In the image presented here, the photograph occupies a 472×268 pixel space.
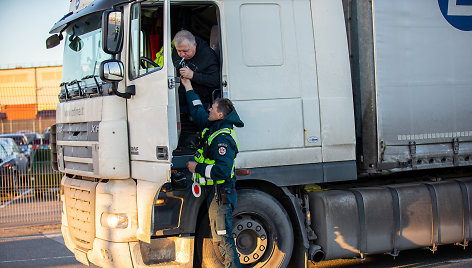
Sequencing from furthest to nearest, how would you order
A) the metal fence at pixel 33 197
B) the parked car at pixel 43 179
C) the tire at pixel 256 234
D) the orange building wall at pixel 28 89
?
the orange building wall at pixel 28 89 < the parked car at pixel 43 179 < the metal fence at pixel 33 197 < the tire at pixel 256 234

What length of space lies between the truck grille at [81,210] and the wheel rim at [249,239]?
151cm

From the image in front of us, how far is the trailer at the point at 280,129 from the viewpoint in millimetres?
5293

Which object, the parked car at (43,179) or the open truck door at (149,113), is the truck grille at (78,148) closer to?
the open truck door at (149,113)

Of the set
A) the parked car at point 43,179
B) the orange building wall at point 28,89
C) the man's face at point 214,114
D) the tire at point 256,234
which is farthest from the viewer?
the orange building wall at point 28,89

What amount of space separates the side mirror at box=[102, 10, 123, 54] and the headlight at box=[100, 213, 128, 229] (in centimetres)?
161

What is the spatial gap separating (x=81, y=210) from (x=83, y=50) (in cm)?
181

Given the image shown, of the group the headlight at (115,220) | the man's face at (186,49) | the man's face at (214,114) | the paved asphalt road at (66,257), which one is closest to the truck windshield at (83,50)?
the man's face at (186,49)

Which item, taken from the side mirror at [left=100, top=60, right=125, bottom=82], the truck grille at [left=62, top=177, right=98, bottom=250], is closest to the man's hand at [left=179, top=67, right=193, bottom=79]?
the side mirror at [left=100, top=60, right=125, bottom=82]

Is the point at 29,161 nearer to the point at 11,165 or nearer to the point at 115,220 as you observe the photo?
the point at 11,165

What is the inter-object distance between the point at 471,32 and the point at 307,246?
3.30 metres

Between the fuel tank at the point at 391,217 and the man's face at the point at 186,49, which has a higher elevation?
the man's face at the point at 186,49

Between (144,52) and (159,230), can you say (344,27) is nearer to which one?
(144,52)

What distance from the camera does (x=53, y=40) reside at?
6910 millimetres

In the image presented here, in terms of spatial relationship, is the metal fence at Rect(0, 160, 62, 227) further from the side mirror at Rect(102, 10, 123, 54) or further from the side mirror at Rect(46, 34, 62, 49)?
the side mirror at Rect(102, 10, 123, 54)
